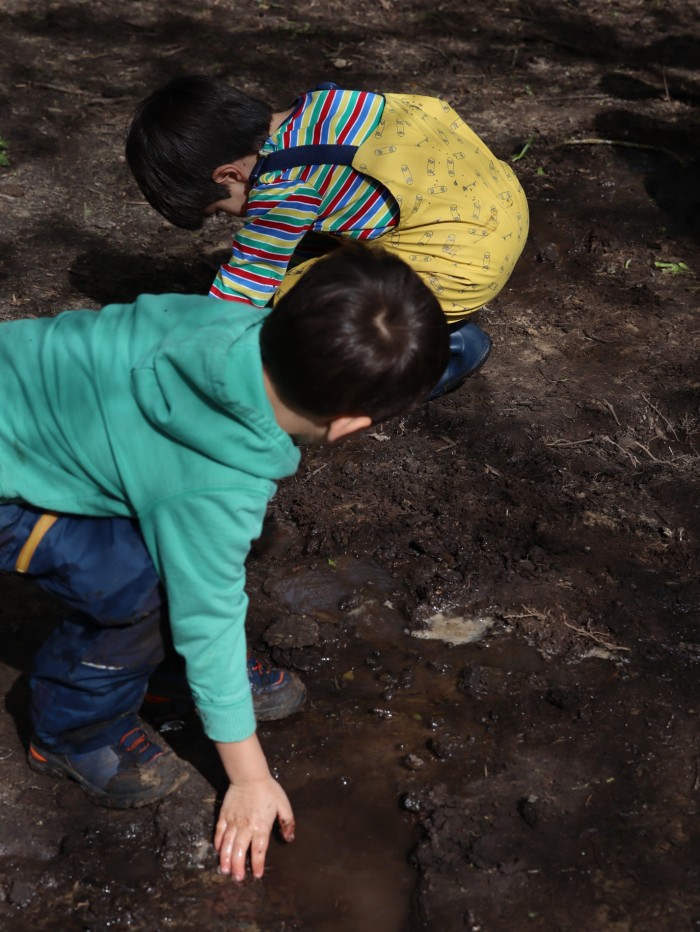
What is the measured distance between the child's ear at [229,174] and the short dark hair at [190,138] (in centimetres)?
1

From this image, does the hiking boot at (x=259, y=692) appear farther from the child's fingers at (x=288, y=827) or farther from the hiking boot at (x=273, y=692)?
the child's fingers at (x=288, y=827)

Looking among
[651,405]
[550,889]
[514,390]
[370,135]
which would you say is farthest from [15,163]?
[550,889]

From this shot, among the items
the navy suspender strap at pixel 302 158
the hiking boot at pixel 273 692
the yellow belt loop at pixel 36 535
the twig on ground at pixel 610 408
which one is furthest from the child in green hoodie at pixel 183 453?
the twig on ground at pixel 610 408

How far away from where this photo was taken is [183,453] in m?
1.98

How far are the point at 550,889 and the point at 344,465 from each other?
1548mm

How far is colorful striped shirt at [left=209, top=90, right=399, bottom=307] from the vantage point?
3.19 meters

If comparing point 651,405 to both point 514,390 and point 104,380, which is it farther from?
point 104,380

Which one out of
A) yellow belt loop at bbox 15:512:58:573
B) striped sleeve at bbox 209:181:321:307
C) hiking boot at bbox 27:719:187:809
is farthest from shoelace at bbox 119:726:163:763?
striped sleeve at bbox 209:181:321:307

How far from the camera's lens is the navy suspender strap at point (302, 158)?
10.5 ft

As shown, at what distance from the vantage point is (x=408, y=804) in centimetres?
241

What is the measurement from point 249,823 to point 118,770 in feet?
1.15

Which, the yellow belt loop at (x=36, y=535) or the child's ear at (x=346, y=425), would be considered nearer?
the child's ear at (x=346, y=425)

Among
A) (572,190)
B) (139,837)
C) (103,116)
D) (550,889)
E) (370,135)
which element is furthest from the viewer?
(103,116)

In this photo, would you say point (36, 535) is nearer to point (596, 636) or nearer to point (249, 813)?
point (249, 813)
